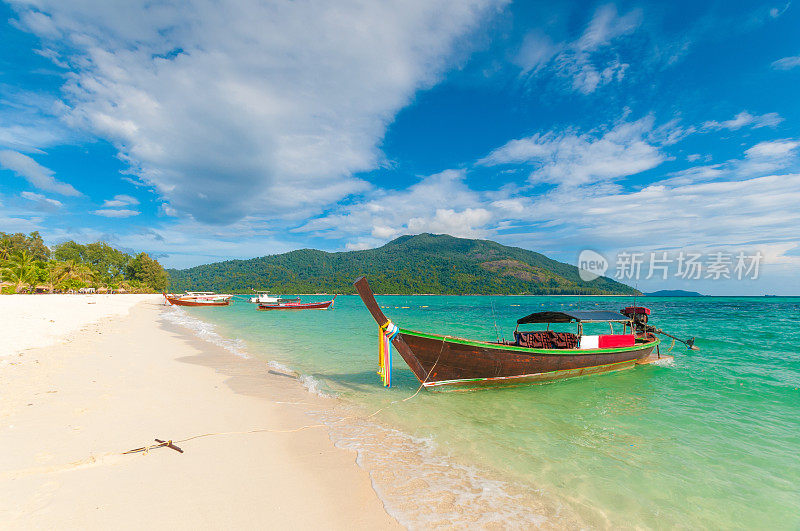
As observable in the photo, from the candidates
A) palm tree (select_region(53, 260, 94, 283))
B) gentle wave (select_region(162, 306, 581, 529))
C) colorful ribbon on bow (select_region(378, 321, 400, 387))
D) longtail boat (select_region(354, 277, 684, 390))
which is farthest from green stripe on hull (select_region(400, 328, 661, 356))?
palm tree (select_region(53, 260, 94, 283))

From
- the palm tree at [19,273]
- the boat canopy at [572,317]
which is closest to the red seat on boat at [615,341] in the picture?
the boat canopy at [572,317]

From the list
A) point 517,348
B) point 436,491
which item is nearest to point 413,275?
point 517,348

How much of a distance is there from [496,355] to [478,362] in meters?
0.62

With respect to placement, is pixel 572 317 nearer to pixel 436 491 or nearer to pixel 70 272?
pixel 436 491

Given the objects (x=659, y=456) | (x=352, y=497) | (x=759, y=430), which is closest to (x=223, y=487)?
(x=352, y=497)

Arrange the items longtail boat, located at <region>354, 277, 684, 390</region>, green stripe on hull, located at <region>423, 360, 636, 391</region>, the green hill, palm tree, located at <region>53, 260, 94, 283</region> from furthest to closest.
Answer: the green hill
palm tree, located at <region>53, 260, 94, 283</region>
green stripe on hull, located at <region>423, 360, 636, 391</region>
longtail boat, located at <region>354, 277, 684, 390</region>

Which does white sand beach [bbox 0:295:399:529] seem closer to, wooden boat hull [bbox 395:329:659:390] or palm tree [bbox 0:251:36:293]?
wooden boat hull [bbox 395:329:659:390]

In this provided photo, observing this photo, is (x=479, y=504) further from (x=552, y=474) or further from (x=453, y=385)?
(x=453, y=385)

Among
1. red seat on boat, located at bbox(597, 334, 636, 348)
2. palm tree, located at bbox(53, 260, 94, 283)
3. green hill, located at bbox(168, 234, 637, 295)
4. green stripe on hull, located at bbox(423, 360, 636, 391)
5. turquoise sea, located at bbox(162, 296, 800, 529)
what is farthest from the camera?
green hill, located at bbox(168, 234, 637, 295)

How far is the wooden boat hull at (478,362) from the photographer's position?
9.56m

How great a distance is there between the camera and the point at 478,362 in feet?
32.9

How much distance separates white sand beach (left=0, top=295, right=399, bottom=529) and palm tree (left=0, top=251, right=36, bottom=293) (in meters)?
61.9

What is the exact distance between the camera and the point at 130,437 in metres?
5.64

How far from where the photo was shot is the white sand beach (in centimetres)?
385
